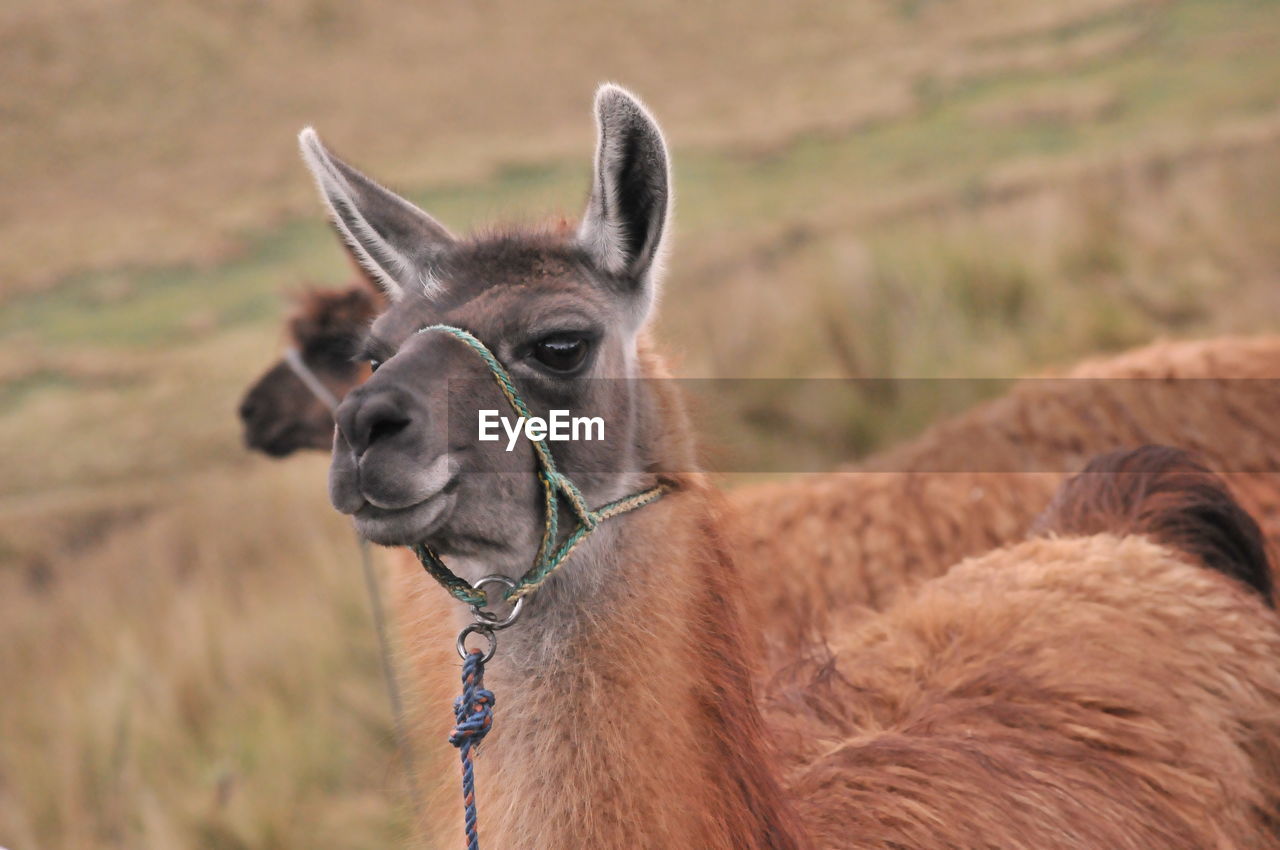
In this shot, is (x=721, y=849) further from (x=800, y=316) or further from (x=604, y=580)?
(x=800, y=316)

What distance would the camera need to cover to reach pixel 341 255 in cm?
1446

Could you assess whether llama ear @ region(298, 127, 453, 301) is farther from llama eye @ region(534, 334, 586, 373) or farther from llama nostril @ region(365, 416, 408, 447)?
llama nostril @ region(365, 416, 408, 447)

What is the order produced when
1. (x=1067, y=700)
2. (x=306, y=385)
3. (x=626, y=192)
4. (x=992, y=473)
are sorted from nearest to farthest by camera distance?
(x=626, y=192), (x=1067, y=700), (x=992, y=473), (x=306, y=385)

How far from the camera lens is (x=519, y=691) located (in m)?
1.92

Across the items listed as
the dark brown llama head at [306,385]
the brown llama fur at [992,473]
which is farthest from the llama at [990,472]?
the dark brown llama head at [306,385]

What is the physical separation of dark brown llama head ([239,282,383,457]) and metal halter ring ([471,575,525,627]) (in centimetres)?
359

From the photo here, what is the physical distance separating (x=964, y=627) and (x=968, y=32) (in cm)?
1993

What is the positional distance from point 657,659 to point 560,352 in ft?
1.88

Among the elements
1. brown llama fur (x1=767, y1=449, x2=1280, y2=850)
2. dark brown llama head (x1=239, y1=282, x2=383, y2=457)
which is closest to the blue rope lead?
brown llama fur (x1=767, y1=449, x2=1280, y2=850)

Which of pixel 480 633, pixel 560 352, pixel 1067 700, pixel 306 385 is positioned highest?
pixel 560 352

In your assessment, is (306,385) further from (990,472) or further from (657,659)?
(657,659)

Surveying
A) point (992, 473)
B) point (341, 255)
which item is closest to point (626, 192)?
point (992, 473)

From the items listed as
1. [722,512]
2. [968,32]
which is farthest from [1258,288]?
[968,32]

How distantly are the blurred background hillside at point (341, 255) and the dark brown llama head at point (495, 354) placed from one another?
0.42 m
